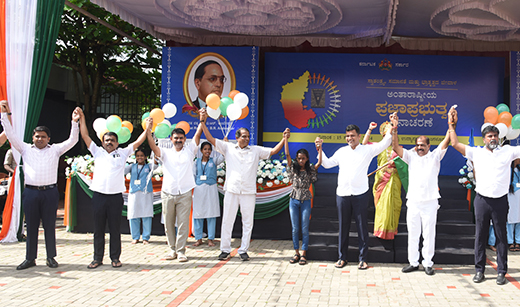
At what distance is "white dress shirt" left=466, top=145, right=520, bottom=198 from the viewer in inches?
185

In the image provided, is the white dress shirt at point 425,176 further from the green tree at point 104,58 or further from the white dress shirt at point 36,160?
the green tree at point 104,58

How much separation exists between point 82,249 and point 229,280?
8.90 ft

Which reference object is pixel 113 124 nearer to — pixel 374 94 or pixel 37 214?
pixel 37 214

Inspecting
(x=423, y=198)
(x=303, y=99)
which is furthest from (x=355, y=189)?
(x=303, y=99)

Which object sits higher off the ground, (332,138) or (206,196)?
(332,138)

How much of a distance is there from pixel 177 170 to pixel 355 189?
227cm

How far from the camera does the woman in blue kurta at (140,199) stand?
675 centimetres

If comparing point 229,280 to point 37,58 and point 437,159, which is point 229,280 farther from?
point 37,58

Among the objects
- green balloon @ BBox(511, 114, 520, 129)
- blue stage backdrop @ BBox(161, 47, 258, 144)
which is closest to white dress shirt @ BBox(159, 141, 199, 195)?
blue stage backdrop @ BBox(161, 47, 258, 144)

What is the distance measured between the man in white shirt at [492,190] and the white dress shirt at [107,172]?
12.9 feet

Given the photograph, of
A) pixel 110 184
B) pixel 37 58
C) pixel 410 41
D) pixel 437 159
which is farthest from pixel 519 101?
pixel 37 58

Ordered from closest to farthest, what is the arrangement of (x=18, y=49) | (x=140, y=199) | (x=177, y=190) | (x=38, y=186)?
(x=38, y=186), (x=177, y=190), (x=18, y=49), (x=140, y=199)

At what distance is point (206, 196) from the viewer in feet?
21.8

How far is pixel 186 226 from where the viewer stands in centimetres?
558
